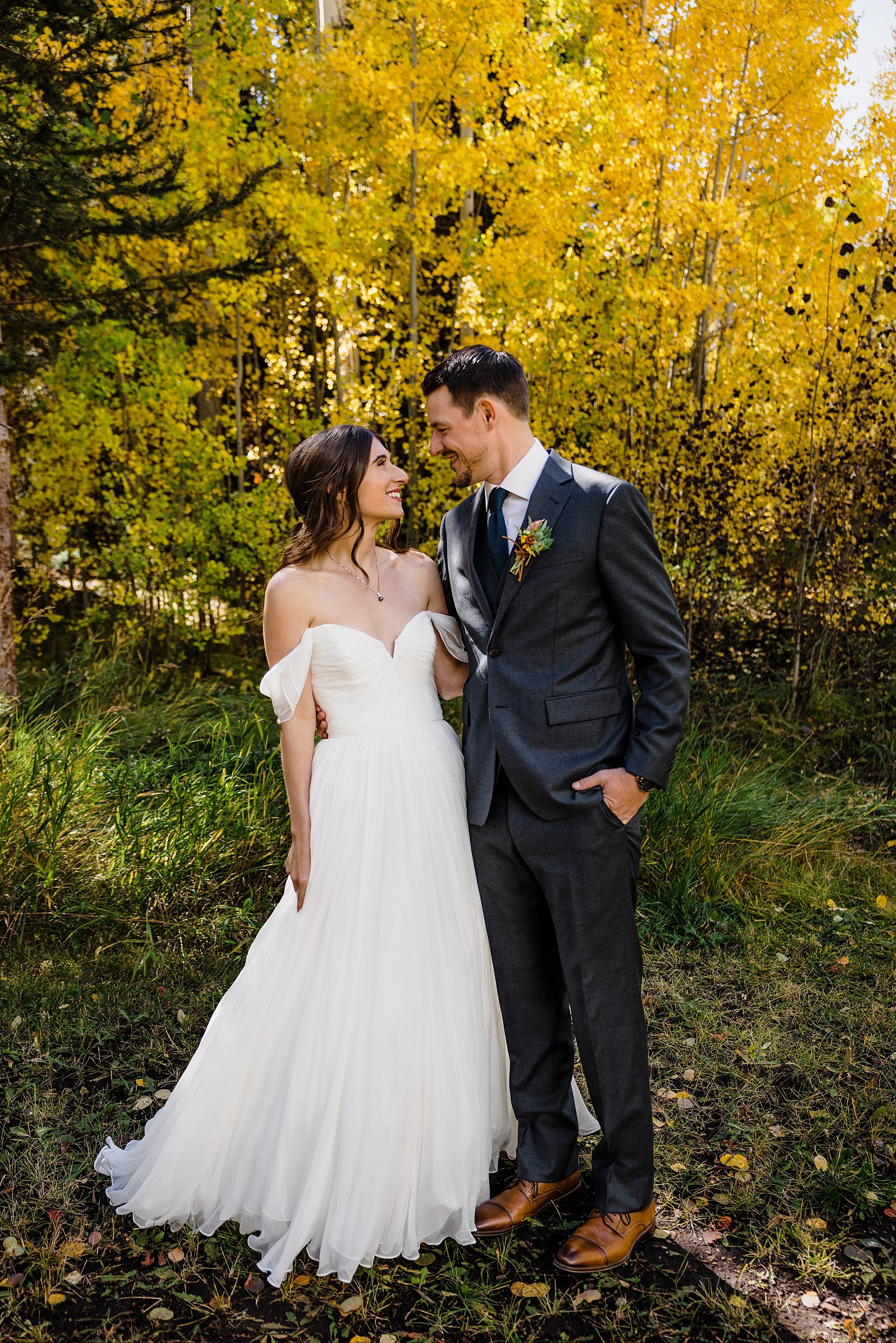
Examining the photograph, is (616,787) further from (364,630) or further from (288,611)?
(288,611)

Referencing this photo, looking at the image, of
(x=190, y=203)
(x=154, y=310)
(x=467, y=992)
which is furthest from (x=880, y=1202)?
(x=154, y=310)

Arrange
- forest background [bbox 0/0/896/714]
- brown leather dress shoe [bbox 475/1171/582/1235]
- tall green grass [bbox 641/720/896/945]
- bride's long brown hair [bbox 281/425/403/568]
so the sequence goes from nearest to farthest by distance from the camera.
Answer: brown leather dress shoe [bbox 475/1171/582/1235] → bride's long brown hair [bbox 281/425/403/568] → tall green grass [bbox 641/720/896/945] → forest background [bbox 0/0/896/714]

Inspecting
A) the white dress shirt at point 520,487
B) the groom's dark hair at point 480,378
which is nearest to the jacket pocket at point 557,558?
the white dress shirt at point 520,487

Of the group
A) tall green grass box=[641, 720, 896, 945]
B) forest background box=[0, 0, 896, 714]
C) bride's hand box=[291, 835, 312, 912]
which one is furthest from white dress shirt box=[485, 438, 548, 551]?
forest background box=[0, 0, 896, 714]

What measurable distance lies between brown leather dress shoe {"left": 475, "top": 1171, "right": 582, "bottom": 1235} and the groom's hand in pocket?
1096 mm

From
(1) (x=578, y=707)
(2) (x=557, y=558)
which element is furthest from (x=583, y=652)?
(2) (x=557, y=558)

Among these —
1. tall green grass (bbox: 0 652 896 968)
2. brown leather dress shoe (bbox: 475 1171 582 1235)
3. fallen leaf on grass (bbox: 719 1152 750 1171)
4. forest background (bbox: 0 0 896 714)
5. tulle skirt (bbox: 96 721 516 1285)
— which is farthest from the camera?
forest background (bbox: 0 0 896 714)

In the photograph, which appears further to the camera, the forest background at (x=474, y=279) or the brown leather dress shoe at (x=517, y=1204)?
the forest background at (x=474, y=279)

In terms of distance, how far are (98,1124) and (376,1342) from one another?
1.29 meters

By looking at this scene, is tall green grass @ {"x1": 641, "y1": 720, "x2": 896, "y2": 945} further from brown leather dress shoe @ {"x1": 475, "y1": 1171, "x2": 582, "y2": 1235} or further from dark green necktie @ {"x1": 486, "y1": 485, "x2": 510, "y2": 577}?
dark green necktie @ {"x1": 486, "y1": 485, "x2": 510, "y2": 577}

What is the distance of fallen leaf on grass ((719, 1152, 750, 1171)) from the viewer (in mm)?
2967

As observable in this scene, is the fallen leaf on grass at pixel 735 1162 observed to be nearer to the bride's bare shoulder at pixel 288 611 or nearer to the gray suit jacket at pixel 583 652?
the gray suit jacket at pixel 583 652

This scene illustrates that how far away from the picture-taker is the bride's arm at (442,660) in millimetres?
2889

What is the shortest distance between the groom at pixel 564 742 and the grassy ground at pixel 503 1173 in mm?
338
